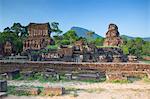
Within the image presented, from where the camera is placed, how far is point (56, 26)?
59031mm

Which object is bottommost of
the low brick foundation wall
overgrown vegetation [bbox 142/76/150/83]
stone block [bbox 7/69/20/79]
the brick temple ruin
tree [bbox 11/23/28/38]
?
overgrown vegetation [bbox 142/76/150/83]

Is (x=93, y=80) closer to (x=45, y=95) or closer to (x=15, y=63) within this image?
(x=45, y=95)

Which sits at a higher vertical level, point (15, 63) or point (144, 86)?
point (15, 63)

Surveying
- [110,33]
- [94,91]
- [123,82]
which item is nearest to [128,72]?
[123,82]

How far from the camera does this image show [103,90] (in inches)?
544

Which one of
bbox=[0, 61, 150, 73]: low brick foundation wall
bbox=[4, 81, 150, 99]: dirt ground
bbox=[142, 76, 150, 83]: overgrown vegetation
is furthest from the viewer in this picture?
bbox=[0, 61, 150, 73]: low brick foundation wall

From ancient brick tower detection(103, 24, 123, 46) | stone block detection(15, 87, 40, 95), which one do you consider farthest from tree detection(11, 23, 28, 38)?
stone block detection(15, 87, 40, 95)

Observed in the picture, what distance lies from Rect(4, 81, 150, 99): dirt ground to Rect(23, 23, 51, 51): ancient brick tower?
821 inches

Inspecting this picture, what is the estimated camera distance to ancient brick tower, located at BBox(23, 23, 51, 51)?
36.6 meters

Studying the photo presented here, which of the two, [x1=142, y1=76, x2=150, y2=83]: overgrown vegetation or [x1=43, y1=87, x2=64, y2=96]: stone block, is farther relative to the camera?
[x1=142, y1=76, x2=150, y2=83]: overgrown vegetation

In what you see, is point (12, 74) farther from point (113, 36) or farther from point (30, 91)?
point (113, 36)

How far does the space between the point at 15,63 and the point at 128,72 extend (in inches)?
338

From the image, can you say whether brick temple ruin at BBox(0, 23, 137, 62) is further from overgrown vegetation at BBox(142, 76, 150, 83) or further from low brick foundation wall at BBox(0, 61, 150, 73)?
overgrown vegetation at BBox(142, 76, 150, 83)

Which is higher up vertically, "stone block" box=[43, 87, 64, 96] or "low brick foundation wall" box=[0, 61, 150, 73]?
"low brick foundation wall" box=[0, 61, 150, 73]
